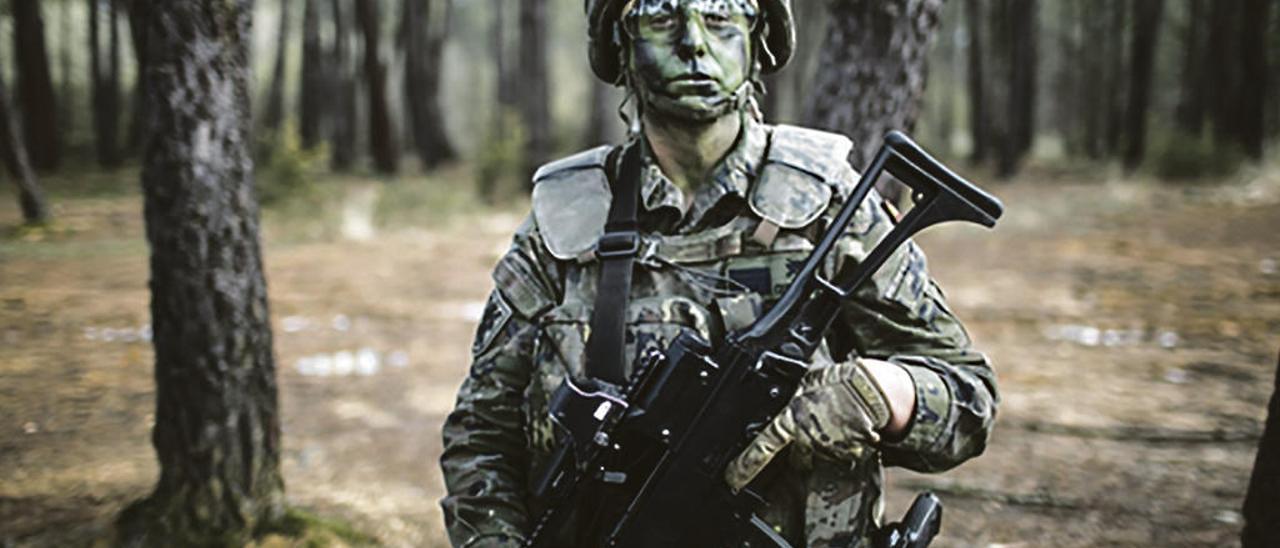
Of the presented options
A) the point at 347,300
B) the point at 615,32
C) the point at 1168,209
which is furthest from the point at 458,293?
the point at 1168,209

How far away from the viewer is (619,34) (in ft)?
6.88

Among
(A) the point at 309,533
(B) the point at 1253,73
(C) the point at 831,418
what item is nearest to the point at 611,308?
(C) the point at 831,418

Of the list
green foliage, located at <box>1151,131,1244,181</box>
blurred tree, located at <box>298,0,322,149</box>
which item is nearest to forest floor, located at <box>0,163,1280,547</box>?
green foliage, located at <box>1151,131,1244,181</box>

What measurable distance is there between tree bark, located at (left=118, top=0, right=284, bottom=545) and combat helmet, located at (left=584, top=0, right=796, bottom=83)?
2.33 meters

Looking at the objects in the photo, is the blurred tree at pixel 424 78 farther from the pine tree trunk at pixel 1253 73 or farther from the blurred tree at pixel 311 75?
the pine tree trunk at pixel 1253 73

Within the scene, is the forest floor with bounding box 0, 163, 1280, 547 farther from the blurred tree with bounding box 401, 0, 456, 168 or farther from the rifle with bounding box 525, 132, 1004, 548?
the blurred tree with bounding box 401, 0, 456, 168

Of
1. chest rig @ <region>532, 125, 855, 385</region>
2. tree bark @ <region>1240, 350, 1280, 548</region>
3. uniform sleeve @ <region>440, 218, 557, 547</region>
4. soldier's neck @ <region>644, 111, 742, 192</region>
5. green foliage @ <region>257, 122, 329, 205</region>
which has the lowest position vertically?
green foliage @ <region>257, 122, 329, 205</region>

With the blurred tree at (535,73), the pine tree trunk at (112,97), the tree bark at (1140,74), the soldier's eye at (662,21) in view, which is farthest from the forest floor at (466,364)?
the pine tree trunk at (112,97)

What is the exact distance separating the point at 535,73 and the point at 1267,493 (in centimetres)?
1424

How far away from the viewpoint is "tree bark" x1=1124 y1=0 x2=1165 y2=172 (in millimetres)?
17172

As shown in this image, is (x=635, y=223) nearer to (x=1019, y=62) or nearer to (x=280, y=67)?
(x=1019, y=62)

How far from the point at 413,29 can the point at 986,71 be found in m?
12.3

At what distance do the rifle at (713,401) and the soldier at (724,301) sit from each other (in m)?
0.06

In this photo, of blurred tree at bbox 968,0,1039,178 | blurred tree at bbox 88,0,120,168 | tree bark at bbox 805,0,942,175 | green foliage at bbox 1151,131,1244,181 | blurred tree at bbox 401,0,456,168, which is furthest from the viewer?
blurred tree at bbox 401,0,456,168
